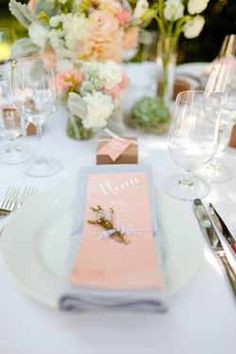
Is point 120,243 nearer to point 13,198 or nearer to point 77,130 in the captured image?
point 13,198

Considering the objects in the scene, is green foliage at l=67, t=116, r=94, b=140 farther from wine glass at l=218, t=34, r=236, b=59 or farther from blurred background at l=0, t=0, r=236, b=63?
→ blurred background at l=0, t=0, r=236, b=63

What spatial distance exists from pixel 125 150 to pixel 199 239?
336 millimetres

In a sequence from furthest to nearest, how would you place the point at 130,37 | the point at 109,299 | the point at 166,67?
1. the point at 166,67
2. the point at 130,37
3. the point at 109,299

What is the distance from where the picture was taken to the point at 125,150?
35.4 inches

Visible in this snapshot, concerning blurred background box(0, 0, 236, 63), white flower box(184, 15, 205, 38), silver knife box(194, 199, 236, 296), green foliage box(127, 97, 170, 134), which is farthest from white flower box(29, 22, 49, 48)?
blurred background box(0, 0, 236, 63)

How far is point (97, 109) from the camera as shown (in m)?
0.96

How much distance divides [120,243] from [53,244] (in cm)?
12

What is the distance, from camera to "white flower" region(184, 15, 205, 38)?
1.11 m

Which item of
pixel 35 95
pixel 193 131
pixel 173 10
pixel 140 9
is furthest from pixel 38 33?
pixel 193 131

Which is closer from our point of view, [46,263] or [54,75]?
[46,263]

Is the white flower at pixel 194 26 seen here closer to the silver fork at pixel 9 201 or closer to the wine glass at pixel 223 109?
the wine glass at pixel 223 109

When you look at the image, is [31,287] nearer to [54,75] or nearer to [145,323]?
[145,323]

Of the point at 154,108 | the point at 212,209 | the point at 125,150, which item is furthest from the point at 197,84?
the point at 212,209

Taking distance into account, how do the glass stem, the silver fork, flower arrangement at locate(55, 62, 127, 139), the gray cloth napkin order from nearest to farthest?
the gray cloth napkin, the silver fork, the glass stem, flower arrangement at locate(55, 62, 127, 139)
